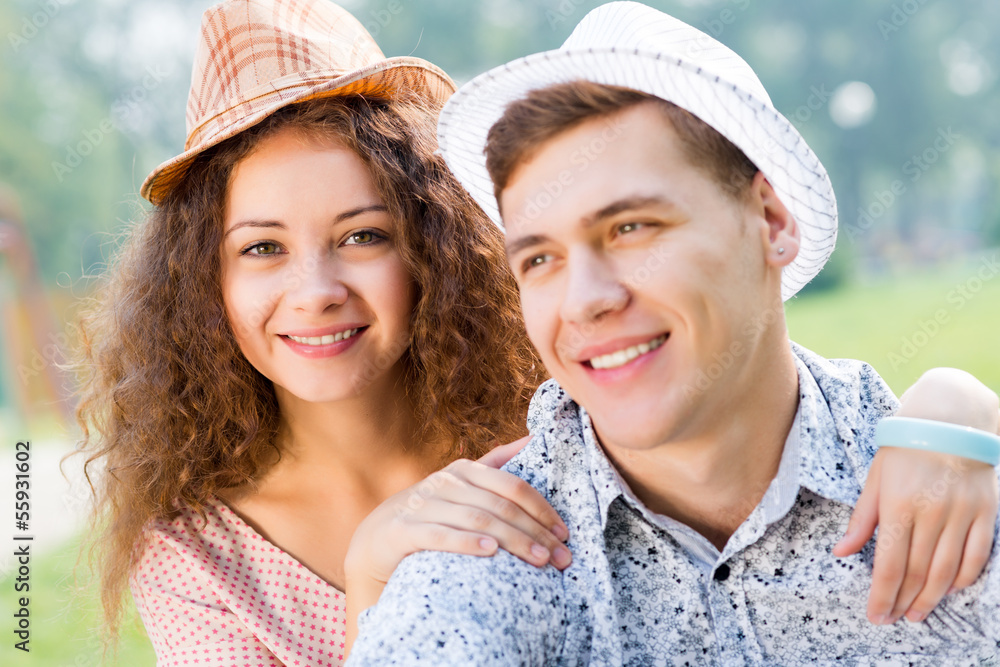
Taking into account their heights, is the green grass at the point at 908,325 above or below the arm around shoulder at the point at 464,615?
below

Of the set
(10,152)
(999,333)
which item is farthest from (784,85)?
(10,152)

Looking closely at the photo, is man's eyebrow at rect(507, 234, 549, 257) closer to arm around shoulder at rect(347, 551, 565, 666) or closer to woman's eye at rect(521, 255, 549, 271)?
woman's eye at rect(521, 255, 549, 271)

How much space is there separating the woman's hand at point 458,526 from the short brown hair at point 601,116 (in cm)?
71

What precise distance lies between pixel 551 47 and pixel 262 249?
2251 cm

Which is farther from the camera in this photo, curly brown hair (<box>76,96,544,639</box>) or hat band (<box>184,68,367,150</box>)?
curly brown hair (<box>76,96,544,639</box>)

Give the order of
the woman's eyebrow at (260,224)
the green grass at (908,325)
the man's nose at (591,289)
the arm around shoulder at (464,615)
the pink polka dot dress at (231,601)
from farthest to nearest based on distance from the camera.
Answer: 1. the green grass at (908,325)
2. the pink polka dot dress at (231,601)
3. the woman's eyebrow at (260,224)
4. the man's nose at (591,289)
5. the arm around shoulder at (464,615)

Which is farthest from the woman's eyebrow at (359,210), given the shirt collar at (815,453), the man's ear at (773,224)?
the man's ear at (773,224)

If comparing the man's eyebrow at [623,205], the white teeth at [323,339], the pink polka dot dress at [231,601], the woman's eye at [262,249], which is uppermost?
the man's eyebrow at [623,205]

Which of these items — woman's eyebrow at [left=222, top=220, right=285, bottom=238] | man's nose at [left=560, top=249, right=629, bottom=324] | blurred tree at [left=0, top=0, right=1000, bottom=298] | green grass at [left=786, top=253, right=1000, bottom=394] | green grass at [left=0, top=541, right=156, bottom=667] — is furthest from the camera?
blurred tree at [left=0, top=0, right=1000, bottom=298]

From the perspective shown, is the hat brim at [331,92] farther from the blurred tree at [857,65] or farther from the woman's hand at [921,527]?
the blurred tree at [857,65]

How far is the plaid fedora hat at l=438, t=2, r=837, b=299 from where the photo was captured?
1.89 metres

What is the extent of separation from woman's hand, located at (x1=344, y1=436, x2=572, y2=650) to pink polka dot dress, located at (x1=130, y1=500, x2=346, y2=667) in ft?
2.16

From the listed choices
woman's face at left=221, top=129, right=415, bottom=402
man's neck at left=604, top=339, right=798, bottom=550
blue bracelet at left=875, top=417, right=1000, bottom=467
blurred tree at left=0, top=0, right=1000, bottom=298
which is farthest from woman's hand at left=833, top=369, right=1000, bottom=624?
Answer: blurred tree at left=0, top=0, right=1000, bottom=298

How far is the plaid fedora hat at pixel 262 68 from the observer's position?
2.83 metres
